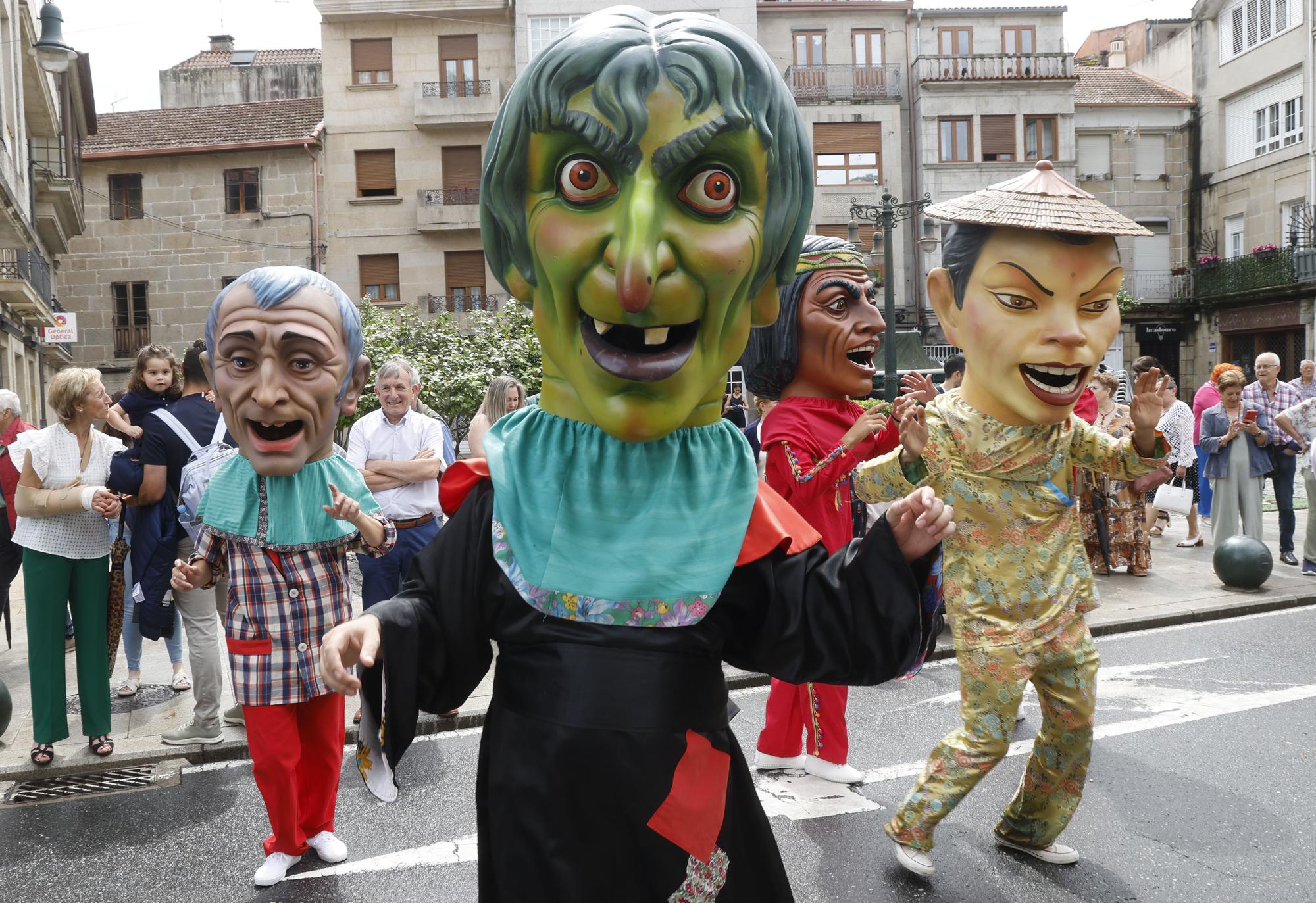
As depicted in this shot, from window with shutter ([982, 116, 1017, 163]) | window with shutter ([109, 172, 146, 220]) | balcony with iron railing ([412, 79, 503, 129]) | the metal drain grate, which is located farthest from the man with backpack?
window with shutter ([982, 116, 1017, 163])

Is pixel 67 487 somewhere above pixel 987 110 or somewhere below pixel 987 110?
below

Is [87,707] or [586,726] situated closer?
[586,726]

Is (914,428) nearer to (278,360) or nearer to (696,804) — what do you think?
(696,804)

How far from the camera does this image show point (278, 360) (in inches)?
133

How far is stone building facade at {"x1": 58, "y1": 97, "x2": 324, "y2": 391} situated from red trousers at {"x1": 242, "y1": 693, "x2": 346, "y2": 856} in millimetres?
23656

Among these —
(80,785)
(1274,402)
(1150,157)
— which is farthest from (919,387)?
(1150,157)

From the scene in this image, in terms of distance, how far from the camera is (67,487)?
4711mm

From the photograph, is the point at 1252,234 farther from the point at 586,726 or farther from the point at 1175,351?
the point at 586,726

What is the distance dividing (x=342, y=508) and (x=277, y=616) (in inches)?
19.3

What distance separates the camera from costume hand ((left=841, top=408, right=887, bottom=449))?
12.0 feet

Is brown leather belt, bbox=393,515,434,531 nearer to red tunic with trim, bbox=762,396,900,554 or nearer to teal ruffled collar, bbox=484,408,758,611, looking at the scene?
red tunic with trim, bbox=762,396,900,554

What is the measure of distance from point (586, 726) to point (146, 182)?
27966 millimetres

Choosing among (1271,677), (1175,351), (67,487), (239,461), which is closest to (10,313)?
(67,487)

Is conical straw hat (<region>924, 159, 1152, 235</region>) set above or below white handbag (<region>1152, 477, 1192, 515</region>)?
above
